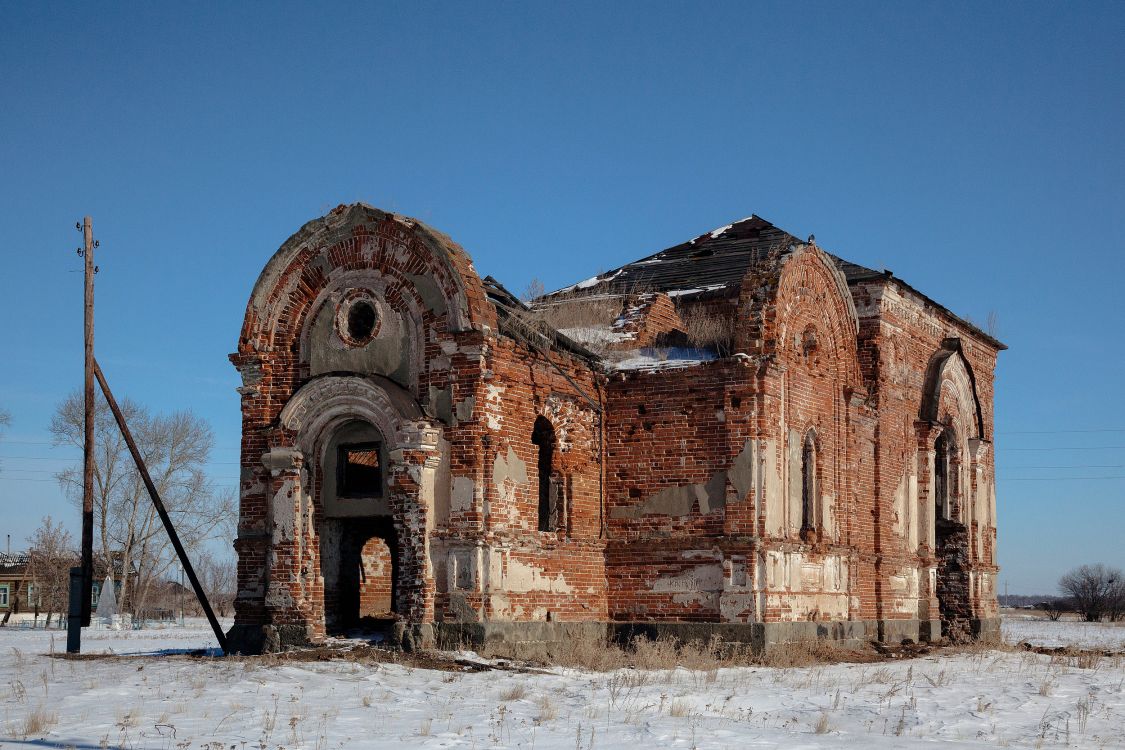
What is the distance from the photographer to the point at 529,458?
16.6m

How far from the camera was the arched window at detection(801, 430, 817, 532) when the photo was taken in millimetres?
18250

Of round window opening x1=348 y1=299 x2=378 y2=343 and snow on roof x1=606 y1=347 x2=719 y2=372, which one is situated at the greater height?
round window opening x1=348 y1=299 x2=378 y2=343

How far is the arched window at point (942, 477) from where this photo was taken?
23406mm

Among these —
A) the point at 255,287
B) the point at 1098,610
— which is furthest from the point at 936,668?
the point at 1098,610

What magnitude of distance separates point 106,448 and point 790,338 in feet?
95.7

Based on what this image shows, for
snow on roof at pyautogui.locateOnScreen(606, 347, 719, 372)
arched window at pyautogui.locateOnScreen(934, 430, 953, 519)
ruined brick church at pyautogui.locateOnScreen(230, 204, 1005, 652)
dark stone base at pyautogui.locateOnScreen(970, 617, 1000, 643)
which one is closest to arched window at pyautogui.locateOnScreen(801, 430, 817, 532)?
ruined brick church at pyautogui.locateOnScreen(230, 204, 1005, 652)

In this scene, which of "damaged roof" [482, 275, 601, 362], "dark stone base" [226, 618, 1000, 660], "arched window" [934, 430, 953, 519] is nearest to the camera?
"dark stone base" [226, 618, 1000, 660]

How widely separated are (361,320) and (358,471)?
Result: 10.2 feet

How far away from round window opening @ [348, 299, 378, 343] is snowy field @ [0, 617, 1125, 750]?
466 cm

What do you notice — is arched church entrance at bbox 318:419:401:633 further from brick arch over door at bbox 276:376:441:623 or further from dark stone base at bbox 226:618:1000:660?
dark stone base at bbox 226:618:1000:660

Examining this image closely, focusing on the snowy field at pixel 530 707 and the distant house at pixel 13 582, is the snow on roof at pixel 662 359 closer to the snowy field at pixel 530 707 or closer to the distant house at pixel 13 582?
the snowy field at pixel 530 707

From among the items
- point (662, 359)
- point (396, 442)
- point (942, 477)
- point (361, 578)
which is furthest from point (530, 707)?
point (942, 477)

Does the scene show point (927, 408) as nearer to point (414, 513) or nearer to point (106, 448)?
point (414, 513)

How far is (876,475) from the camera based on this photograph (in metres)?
20.4
